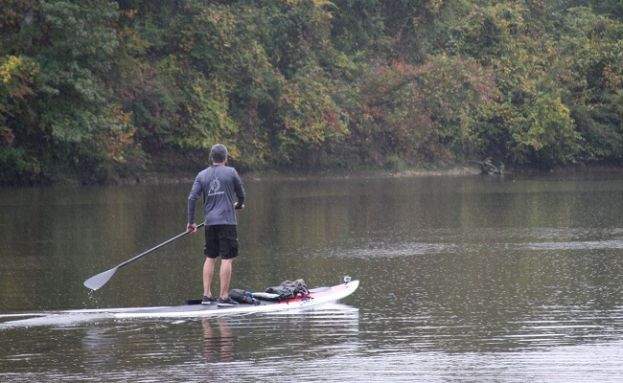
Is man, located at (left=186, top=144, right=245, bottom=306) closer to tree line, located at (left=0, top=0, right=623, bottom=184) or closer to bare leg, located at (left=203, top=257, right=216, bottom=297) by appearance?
bare leg, located at (left=203, top=257, right=216, bottom=297)

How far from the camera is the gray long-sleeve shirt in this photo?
44.9 ft

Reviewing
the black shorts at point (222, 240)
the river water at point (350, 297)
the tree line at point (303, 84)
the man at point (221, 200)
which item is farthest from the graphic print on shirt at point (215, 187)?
the tree line at point (303, 84)

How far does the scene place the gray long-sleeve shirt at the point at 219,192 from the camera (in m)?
13.7

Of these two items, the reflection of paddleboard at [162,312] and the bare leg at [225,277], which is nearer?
the reflection of paddleboard at [162,312]

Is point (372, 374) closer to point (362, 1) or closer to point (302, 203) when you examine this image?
point (302, 203)

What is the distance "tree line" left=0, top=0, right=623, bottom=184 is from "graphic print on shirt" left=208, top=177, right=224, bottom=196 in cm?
2507

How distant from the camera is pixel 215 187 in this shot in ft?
45.0

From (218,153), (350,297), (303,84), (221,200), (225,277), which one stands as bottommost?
(350,297)

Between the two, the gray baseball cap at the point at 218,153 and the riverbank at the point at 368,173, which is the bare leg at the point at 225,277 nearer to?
the gray baseball cap at the point at 218,153

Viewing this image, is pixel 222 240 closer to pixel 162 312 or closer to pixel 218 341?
pixel 162 312

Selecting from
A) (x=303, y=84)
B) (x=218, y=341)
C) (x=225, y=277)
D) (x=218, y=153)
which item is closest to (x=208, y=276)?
(x=225, y=277)

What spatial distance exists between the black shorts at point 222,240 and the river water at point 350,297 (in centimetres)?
93

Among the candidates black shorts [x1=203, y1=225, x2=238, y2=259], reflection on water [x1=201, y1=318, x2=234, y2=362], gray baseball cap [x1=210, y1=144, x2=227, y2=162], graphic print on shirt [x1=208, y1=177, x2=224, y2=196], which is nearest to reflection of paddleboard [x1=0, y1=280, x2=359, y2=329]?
reflection on water [x1=201, y1=318, x2=234, y2=362]

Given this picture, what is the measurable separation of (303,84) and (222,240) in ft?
127
